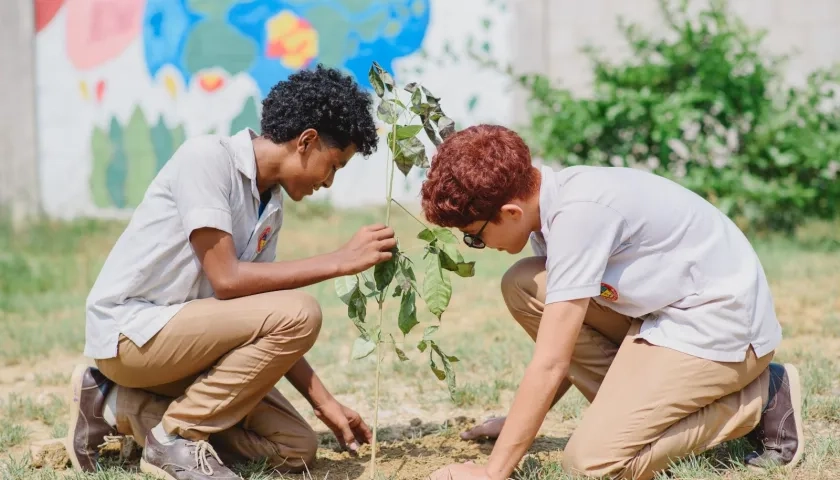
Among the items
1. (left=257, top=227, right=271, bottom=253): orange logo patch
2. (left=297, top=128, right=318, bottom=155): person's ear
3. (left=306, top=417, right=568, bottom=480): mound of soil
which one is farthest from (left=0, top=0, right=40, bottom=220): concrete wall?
(left=297, top=128, right=318, bottom=155): person's ear

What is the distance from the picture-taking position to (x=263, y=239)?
2957mm

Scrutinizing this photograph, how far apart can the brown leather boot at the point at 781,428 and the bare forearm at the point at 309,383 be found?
1.32 metres

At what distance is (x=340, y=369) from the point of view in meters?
4.37

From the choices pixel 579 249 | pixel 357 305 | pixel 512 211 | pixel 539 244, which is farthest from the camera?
pixel 539 244

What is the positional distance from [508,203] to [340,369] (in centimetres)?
200

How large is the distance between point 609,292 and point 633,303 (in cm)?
8

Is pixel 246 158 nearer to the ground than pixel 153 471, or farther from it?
farther from it

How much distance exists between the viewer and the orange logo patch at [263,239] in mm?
2933

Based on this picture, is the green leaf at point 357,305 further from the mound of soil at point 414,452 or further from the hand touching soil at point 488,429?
the hand touching soil at point 488,429

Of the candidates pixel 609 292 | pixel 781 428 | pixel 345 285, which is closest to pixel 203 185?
pixel 345 285

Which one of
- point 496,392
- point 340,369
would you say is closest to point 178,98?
point 340,369

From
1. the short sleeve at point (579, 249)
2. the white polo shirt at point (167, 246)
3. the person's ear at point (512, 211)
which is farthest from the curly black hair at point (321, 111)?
the short sleeve at point (579, 249)

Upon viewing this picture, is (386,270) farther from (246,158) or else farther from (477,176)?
(246,158)

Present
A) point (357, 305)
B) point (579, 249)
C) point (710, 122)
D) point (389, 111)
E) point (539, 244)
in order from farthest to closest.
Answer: point (710, 122)
point (539, 244)
point (357, 305)
point (389, 111)
point (579, 249)
